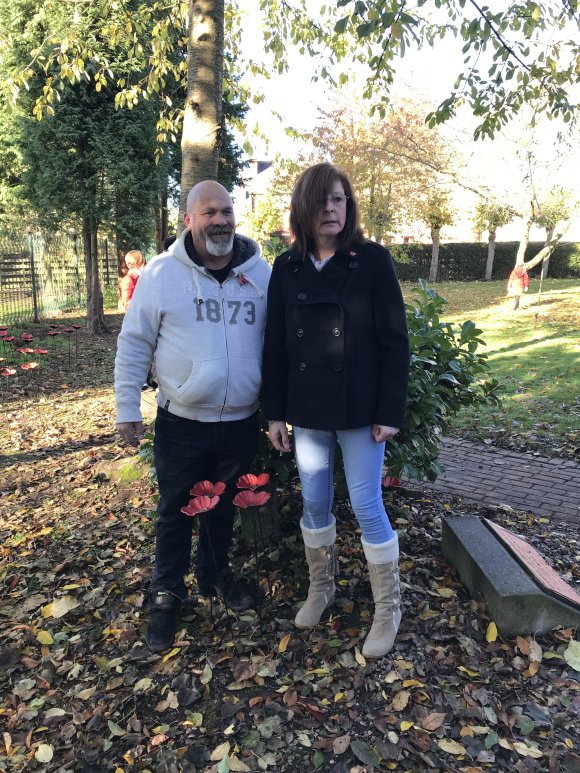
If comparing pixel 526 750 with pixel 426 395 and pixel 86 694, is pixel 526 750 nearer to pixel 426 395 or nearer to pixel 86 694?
pixel 426 395

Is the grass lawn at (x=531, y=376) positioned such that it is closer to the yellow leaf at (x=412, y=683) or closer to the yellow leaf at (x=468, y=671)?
the yellow leaf at (x=468, y=671)

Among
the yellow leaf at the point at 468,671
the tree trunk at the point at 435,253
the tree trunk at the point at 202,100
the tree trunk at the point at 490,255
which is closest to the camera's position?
the yellow leaf at the point at 468,671

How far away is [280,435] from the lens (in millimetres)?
2650

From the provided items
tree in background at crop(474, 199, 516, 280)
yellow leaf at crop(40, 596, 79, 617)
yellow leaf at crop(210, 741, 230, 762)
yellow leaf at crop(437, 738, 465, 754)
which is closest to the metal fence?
yellow leaf at crop(40, 596, 79, 617)

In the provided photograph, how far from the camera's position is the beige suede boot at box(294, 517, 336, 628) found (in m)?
2.73

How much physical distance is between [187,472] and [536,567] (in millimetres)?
1806

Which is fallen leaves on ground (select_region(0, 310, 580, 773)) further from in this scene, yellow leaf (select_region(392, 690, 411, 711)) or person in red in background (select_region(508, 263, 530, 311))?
person in red in background (select_region(508, 263, 530, 311))

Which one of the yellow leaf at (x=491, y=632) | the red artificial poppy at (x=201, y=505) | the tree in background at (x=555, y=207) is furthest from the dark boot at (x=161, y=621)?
the tree in background at (x=555, y=207)

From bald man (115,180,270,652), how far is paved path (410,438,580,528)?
8.33ft

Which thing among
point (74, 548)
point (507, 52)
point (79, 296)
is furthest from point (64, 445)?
point (79, 296)

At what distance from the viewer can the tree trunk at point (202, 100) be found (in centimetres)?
344

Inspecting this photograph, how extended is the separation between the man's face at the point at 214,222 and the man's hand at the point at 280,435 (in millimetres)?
799

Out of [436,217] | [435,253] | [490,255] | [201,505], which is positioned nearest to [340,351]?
[201,505]

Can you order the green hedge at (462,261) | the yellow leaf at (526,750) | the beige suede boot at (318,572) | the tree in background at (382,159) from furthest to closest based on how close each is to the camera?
the green hedge at (462,261)
the tree in background at (382,159)
the beige suede boot at (318,572)
the yellow leaf at (526,750)
